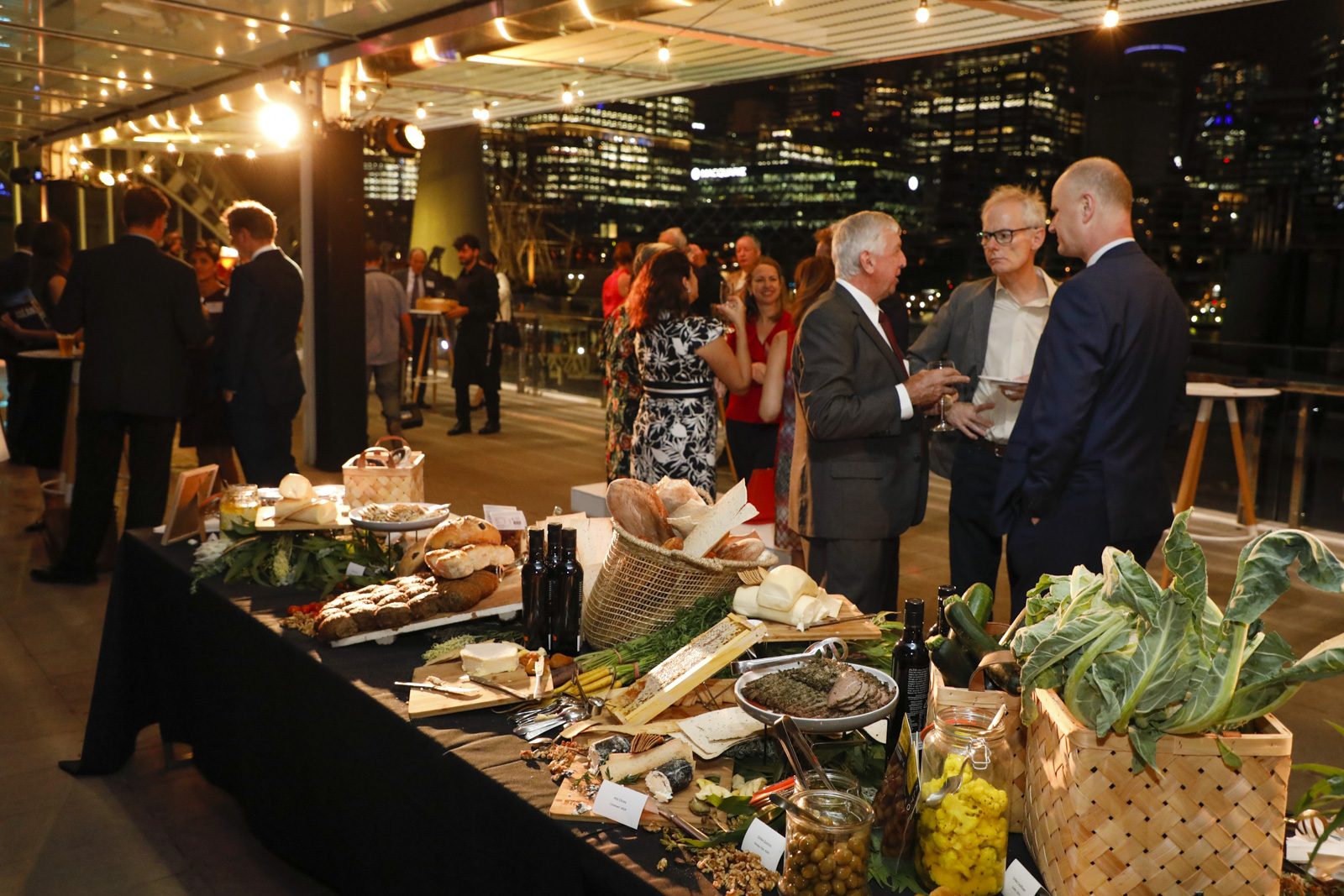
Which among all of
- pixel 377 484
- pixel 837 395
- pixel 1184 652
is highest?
pixel 837 395

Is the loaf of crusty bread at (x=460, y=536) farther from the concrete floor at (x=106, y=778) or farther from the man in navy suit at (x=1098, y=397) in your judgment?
the man in navy suit at (x=1098, y=397)

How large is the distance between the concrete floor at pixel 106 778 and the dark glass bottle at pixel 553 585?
42.1 inches

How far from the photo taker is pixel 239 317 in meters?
4.88

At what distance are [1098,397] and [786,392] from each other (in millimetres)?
1855

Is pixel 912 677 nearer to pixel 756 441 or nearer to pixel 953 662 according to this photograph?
pixel 953 662

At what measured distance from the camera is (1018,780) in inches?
52.1

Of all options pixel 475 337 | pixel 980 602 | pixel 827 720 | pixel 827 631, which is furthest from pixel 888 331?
pixel 475 337

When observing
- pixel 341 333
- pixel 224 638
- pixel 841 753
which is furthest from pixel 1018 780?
pixel 341 333

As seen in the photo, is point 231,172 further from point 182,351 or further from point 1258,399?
point 1258,399

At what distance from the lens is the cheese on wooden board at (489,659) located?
1854 mm

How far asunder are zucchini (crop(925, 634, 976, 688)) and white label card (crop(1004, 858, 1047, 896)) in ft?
1.13

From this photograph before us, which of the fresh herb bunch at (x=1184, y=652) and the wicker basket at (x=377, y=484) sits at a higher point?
the fresh herb bunch at (x=1184, y=652)

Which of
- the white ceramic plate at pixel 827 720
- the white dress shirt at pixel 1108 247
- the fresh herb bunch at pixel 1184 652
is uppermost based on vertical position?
the white dress shirt at pixel 1108 247

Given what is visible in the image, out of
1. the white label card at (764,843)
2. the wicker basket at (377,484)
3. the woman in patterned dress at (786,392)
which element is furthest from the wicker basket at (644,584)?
the woman in patterned dress at (786,392)
